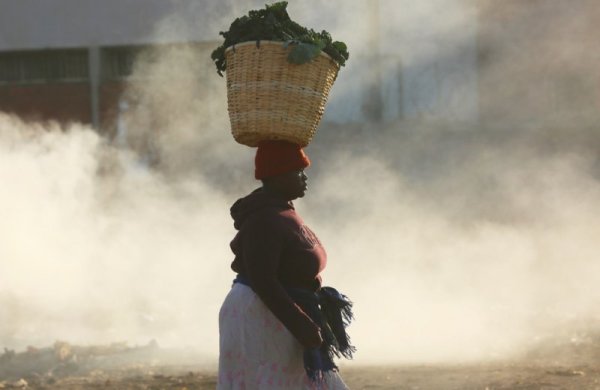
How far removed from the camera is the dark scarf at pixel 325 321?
3531 millimetres

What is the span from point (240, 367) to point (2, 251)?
824cm

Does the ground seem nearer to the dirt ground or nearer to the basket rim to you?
the dirt ground

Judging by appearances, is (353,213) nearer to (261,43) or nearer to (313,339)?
(261,43)

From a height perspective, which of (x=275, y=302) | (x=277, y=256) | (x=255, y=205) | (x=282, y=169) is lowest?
(x=275, y=302)

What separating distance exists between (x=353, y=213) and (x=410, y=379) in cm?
765

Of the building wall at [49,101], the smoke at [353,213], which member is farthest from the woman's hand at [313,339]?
the building wall at [49,101]

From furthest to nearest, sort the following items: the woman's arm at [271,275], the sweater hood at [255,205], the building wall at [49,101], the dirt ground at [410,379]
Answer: the building wall at [49,101], the dirt ground at [410,379], the sweater hood at [255,205], the woman's arm at [271,275]

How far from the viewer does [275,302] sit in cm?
342

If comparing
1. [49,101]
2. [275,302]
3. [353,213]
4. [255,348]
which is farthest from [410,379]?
[49,101]

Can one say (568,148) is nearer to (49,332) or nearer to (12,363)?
(49,332)

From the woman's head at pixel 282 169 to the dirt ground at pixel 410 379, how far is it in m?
3.14

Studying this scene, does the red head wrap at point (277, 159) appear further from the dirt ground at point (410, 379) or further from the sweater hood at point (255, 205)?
the dirt ground at point (410, 379)

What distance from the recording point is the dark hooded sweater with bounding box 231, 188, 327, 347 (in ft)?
11.2

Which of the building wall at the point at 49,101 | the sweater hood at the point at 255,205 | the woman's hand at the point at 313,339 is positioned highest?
the building wall at the point at 49,101
